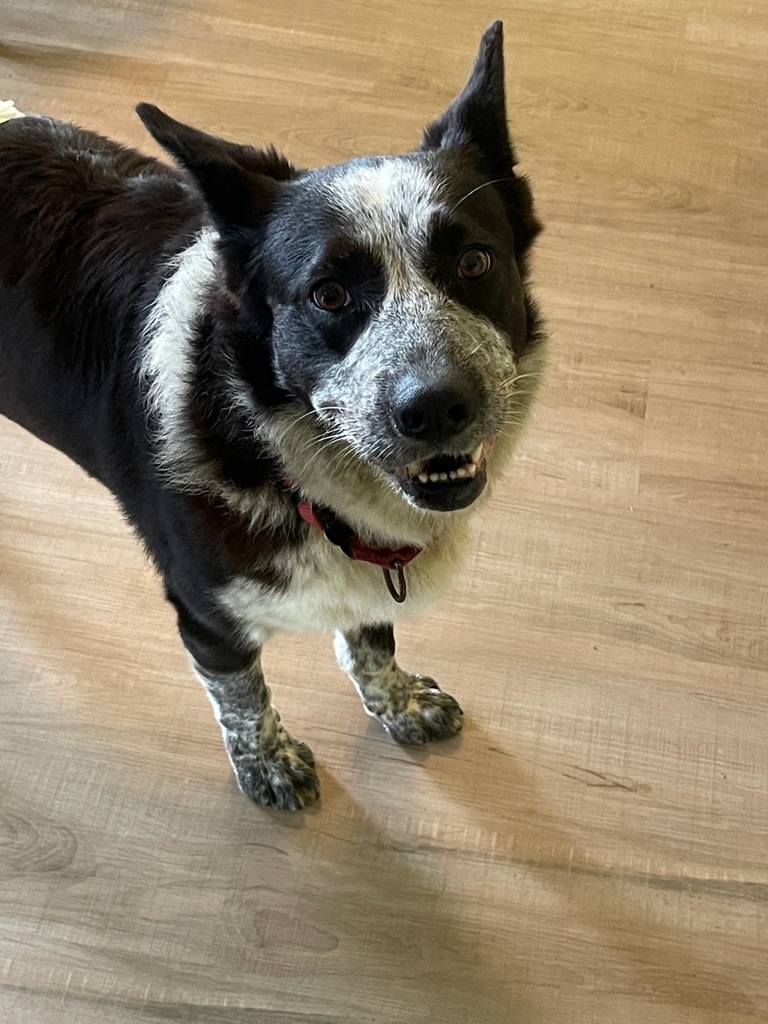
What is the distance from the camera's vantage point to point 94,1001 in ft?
5.28

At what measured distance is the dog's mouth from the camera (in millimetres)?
1247

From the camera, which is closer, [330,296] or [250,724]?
[330,296]

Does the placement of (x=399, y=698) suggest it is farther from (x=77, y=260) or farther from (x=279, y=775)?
(x=77, y=260)

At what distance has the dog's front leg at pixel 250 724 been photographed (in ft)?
A: 5.00

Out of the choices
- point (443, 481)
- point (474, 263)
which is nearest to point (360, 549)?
point (443, 481)

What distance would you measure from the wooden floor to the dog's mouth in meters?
0.70

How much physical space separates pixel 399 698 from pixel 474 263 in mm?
820

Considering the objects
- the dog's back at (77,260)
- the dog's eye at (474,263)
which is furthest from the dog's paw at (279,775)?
the dog's eye at (474,263)

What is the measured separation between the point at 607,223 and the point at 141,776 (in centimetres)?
156

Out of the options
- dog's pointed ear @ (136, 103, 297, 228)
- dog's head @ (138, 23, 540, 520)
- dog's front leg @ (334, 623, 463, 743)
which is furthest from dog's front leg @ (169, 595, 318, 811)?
dog's pointed ear @ (136, 103, 297, 228)

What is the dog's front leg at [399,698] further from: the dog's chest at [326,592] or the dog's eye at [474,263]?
the dog's eye at [474,263]

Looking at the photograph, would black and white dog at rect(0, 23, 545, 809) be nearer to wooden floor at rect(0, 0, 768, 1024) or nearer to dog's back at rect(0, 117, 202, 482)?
dog's back at rect(0, 117, 202, 482)

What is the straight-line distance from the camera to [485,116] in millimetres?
1306

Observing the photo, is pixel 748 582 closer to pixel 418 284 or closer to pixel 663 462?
pixel 663 462
